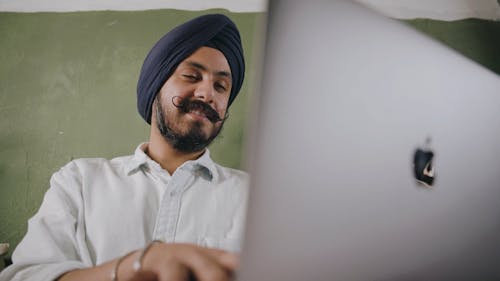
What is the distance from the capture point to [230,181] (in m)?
1.05

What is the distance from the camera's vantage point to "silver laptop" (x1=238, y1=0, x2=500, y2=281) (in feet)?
0.96

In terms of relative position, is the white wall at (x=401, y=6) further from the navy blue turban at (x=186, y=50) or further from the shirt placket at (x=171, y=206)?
the shirt placket at (x=171, y=206)

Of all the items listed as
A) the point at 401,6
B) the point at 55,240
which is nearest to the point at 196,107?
the point at 55,240

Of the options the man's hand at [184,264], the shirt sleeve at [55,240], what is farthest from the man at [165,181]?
the man's hand at [184,264]

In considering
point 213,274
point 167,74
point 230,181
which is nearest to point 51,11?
point 167,74

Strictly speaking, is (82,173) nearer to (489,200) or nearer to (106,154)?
(106,154)

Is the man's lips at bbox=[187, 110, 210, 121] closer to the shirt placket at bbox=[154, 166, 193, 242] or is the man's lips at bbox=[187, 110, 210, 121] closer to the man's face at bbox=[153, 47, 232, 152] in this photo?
the man's face at bbox=[153, 47, 232, 152]

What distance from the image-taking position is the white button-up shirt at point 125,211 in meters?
0.84

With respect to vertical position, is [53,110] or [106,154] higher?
[53,110]

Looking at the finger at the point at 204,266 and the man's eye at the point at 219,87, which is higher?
the man's eye at the point at 219,87

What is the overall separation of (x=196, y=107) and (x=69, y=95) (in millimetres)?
459

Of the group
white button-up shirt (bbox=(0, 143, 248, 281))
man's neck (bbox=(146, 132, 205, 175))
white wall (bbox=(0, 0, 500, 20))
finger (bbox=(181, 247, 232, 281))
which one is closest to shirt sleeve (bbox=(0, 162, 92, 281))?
white button-up shirt (bbox=(0, 143, 248, 281))

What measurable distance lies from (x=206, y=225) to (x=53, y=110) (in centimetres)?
66

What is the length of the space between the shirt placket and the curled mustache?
19 centimetres
